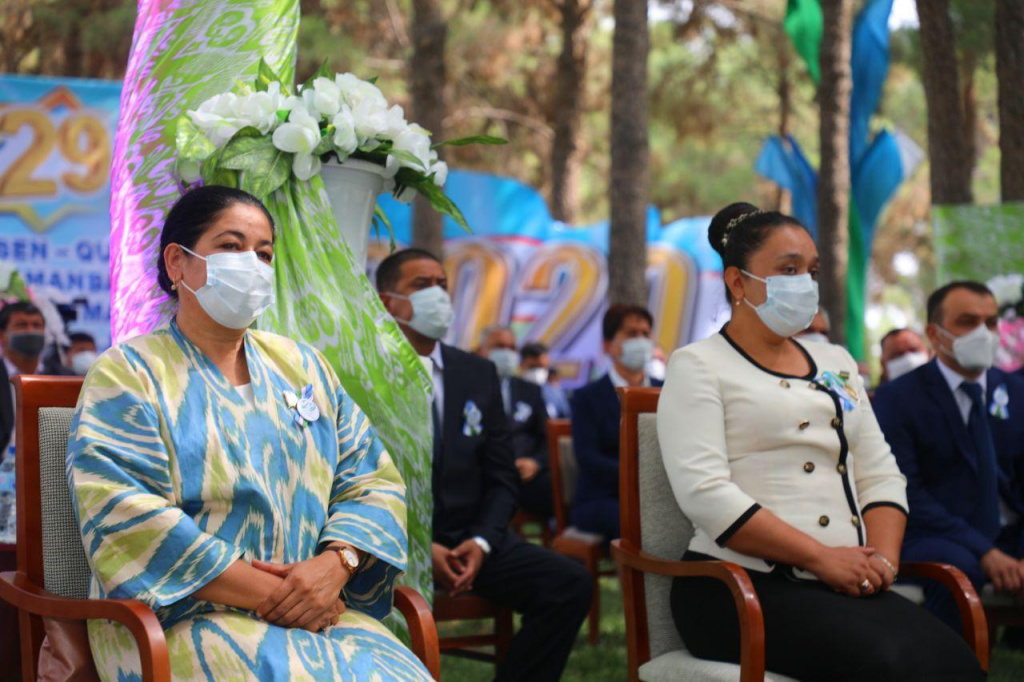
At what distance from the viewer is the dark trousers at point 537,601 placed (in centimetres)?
432

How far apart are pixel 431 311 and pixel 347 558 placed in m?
1.69

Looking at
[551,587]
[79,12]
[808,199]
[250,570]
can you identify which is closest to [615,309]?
[551,587]

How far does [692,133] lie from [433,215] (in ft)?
26.7

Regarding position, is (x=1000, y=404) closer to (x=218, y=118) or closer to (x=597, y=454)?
(x=597, y=454)

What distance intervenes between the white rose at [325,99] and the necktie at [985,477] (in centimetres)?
276

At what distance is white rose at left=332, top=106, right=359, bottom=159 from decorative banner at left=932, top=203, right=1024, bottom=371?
4757mm

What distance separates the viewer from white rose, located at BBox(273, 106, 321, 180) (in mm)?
3338

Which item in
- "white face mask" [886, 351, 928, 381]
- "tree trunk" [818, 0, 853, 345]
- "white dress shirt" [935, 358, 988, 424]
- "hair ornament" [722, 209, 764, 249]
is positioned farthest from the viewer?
"tree trunk" [818, 0, 853, 345]

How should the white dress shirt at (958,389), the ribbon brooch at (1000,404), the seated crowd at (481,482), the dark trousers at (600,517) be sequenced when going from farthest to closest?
the dark trousers at (600,517) → the ribbon brooch at (1000,404) → the white dress shirt at (958,389) → the seated crowd at (481,482)

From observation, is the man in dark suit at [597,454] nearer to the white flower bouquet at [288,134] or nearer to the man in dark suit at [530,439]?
the man in dark suit at [530,439]

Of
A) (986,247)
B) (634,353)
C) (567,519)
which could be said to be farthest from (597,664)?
A: (986,247)

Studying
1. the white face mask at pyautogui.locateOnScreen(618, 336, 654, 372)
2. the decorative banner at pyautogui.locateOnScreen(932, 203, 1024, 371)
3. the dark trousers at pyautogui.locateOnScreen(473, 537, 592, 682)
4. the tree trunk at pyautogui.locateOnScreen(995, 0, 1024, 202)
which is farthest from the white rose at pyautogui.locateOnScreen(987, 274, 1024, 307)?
the dark trousers at pyautogui.locateOnScreen(473, 537, 592, 682)

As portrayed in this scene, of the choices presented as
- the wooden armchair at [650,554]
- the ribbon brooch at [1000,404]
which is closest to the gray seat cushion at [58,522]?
the wooden armchair at [650,554]

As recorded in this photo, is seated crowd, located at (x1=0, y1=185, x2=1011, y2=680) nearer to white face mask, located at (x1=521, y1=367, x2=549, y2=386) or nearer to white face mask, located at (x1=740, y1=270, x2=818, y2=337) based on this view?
white face mask, located at (x1=740, y1=270, x2=818, y2=337)
